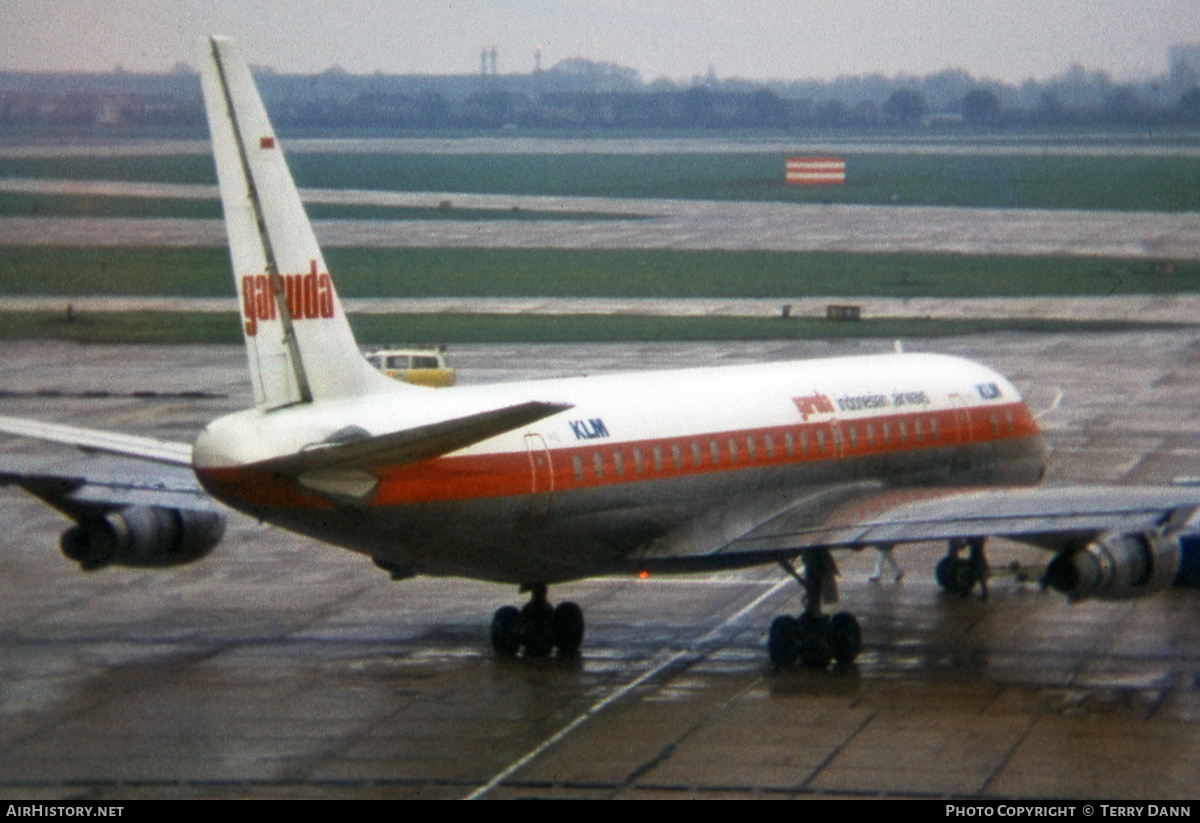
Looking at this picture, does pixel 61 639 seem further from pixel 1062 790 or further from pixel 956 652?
pixel 1062 790

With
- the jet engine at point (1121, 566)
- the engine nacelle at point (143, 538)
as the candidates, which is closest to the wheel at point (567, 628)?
the engine nacelle at point (143, 538)

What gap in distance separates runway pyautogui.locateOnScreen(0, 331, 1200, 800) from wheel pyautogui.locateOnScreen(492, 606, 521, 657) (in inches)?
14.8

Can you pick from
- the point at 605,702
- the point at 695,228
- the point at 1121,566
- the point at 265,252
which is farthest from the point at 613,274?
the point at 1121,566

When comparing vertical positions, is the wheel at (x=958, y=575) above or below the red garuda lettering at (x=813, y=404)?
below

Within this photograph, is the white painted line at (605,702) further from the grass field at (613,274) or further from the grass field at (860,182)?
the grass field at (860,182)

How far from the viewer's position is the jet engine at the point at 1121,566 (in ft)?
93.8

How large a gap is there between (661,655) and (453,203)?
127m

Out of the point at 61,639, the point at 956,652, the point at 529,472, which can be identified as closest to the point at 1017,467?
the point at 956,652

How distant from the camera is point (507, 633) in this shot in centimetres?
3272

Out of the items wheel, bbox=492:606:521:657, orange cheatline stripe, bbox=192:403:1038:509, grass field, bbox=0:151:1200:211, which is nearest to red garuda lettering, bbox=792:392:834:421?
orange cheatline stripe, bbox=192:403:1038:509

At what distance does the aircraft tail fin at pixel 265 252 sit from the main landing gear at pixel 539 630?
5.96 meters

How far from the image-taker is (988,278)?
106 metres

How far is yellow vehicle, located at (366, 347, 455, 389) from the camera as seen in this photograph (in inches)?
2574

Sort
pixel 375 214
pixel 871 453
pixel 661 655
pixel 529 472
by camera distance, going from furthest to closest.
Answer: pixel 375 214 → pixel 871 453 → pixel 661 655 → pixel 529 472
